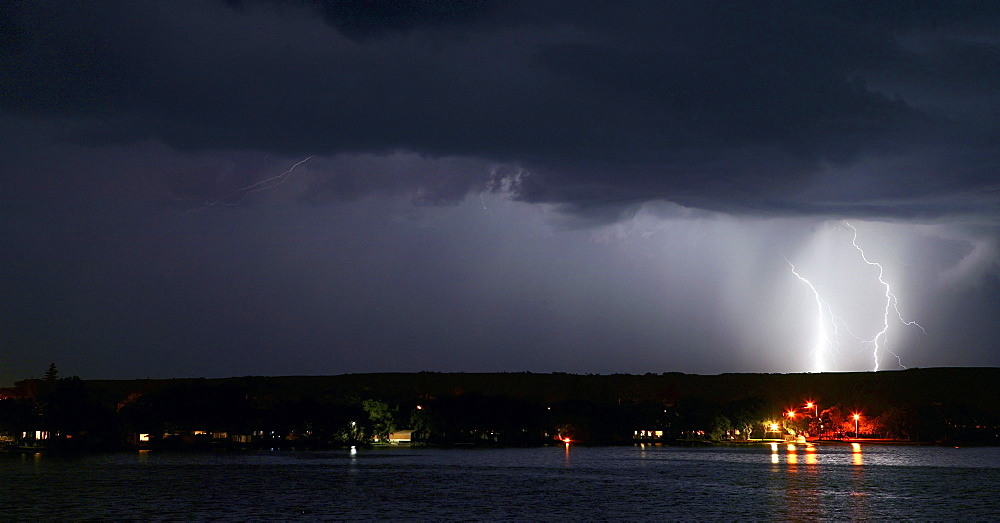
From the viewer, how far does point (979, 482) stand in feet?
409

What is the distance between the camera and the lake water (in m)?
86.8

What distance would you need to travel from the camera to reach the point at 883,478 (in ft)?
430

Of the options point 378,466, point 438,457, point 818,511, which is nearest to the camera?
point 818,511

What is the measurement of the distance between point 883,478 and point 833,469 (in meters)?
19.2

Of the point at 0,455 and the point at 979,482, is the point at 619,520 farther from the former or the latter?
the point at 0,455

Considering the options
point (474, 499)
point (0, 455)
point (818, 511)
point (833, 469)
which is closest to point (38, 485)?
point (474, 499)

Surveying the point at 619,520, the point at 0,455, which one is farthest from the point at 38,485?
the point at 0,455

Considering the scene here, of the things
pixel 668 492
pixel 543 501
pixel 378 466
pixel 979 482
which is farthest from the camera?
pixel 378 466

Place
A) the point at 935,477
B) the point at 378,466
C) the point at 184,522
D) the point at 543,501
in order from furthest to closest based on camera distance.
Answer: the point at 378,466 < the point at 935,477 < the point at 543,501 < the point at 184,522

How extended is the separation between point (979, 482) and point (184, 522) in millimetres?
93165

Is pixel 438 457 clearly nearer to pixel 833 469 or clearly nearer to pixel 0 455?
pixel 833 469

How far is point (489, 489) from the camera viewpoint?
109 m

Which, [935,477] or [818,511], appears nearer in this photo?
[818,511]

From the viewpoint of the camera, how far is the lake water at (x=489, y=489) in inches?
3418
